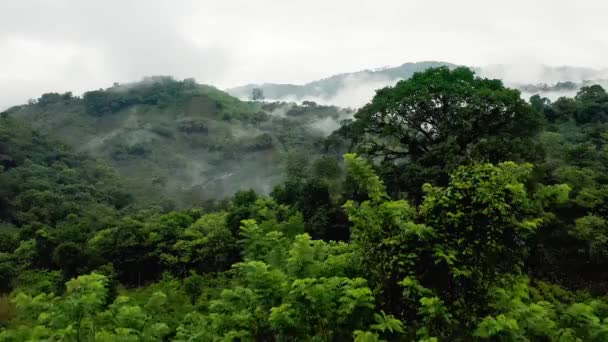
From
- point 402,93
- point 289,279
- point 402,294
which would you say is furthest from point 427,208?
point 402,93

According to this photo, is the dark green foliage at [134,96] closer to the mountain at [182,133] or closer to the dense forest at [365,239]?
the mountain at [182,133]

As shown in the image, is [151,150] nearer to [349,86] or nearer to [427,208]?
[427,208]

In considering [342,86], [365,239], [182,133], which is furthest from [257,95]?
[365,239]

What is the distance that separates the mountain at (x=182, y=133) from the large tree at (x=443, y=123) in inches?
1200

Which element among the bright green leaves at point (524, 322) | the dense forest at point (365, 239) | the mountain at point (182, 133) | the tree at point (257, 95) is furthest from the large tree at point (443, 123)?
the tree at point (257, 95)

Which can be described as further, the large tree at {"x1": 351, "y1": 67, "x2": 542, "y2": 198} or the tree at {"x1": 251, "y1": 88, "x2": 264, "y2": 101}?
the tree at {"x1": 251, "y1": 88, "x2": 264, "y2": 101}

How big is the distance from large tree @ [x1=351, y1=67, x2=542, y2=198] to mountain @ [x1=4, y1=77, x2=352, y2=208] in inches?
1200

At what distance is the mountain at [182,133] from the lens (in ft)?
207

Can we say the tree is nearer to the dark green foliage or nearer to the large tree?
the dark green foliage

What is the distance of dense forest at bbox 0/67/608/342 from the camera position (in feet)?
21.1

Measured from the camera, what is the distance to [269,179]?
190 feet

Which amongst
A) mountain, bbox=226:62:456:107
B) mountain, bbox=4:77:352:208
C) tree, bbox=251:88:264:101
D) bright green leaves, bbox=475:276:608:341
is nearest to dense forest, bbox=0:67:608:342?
bright green leaves, bbox=475:276:608:341

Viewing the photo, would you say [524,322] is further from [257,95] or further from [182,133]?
[257,95]

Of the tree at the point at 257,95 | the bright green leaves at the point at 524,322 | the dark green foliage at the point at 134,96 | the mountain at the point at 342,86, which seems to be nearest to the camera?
the bright green leaves at the point at 524,322
